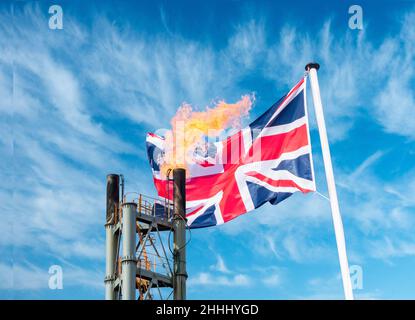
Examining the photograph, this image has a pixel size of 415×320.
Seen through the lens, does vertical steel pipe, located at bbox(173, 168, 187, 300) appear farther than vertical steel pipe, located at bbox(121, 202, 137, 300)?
Yes

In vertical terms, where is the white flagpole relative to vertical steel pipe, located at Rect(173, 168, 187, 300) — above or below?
below

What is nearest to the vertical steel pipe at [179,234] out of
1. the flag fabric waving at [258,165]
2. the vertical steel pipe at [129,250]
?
the vertical steel pipe at [129,250]

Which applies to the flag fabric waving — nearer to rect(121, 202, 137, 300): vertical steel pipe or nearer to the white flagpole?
the white flagpole

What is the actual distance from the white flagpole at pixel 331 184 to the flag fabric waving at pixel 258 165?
1905 millimetres

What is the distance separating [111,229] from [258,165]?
20.4 m

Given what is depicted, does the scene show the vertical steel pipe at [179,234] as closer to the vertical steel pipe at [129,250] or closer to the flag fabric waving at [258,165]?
the vertical steel pipe at [129,250]

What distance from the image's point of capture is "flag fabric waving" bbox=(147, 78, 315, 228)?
28766 millimetres

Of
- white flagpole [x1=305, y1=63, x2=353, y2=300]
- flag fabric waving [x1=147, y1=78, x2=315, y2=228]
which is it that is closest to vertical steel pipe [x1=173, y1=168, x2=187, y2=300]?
flag fabric waving [x1=147, y1=78, x2=315, y2=228]

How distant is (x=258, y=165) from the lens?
30.8 m

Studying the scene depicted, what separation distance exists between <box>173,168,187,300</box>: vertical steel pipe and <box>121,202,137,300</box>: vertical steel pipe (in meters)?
3.59

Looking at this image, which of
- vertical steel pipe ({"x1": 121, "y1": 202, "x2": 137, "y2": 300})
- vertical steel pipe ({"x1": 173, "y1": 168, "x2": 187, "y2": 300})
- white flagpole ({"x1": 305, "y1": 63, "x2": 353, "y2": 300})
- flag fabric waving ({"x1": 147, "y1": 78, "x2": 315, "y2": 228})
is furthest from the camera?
vertical steel pipe ({"x1": 173, "y1": 168, "x2": 187, "y2": 300})
